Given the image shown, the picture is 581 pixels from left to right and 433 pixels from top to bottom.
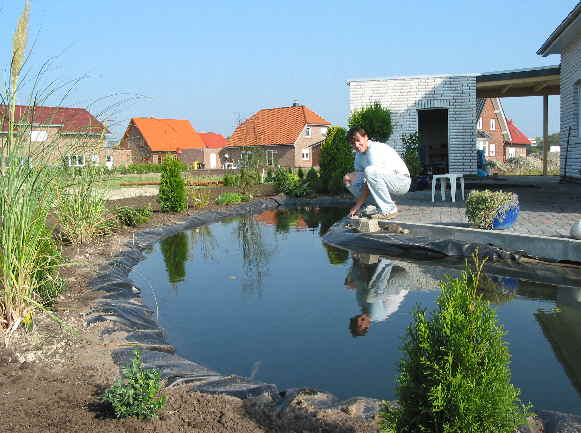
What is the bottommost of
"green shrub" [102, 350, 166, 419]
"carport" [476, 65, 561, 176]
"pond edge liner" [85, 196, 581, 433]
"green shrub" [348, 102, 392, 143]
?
"pond edge liner" [85, 196, 581, 433]

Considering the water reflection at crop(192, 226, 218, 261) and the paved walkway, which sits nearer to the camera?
the paved walkway

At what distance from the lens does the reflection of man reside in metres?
5.07

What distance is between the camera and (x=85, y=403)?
2898 mm

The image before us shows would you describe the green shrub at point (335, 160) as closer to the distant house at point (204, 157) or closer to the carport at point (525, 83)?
the carport at point (525, 83)

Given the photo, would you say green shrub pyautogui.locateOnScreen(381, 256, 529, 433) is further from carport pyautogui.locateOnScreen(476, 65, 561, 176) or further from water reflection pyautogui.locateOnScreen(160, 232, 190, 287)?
carport pyautogui.locateOnScreen(476, 65, 561, 176)

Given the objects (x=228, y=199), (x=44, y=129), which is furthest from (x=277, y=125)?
(x=44, y=129)

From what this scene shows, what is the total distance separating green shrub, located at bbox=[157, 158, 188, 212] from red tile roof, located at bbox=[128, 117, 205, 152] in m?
37.1

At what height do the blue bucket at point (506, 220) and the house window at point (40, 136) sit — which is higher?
the house window at point (40, 136)

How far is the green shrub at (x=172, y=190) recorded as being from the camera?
12.5 meters

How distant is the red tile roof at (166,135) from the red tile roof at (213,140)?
7.92 m

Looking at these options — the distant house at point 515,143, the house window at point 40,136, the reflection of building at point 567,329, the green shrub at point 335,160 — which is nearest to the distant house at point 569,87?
the green shrub at point 335,160

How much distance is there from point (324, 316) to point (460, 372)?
3.25 metres

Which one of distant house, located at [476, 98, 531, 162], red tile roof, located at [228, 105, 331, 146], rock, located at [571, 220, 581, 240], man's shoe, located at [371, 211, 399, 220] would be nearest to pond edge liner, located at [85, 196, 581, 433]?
man's shoe, located at [371, 211, 399, 220]

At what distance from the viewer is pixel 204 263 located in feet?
26.6
